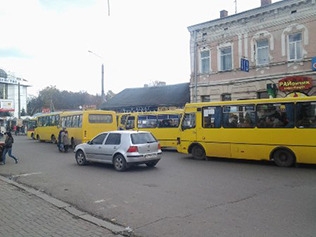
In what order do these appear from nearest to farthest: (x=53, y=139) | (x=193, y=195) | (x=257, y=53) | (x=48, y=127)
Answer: (x=193, y=195) < (x=257, y=53) < (x=53, y=139) < (x=48, y=127)

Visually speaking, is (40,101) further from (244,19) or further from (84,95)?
(244,19)

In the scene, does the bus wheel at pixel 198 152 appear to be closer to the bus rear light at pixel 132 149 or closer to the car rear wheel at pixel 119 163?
the bus rear light at pixel 132 149

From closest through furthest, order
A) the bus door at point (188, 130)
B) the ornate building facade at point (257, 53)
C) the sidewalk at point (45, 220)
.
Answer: the sidewalk at point (45, 220), the bus door at point (188, 130), the ornate building facade at point (257, 53)

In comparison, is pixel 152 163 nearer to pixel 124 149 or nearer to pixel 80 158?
pixel 124 149

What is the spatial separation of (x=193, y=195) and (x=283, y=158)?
6.49 metres

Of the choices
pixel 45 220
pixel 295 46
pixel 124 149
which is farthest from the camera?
pixel 295 46

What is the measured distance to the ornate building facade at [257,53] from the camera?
75.6ft

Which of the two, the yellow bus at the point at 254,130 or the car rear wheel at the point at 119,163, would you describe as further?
the yellow bus at the point at 254,130

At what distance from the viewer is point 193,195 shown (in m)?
8.90

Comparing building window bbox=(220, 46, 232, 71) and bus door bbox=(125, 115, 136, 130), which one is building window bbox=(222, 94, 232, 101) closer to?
building window bbox=(220, 46, 232, 71)

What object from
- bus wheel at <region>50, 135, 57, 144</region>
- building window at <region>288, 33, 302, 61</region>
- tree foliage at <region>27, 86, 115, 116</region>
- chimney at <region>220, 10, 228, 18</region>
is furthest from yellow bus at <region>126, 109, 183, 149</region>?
tree foliage at <region>27, 86, 115, 116</region>

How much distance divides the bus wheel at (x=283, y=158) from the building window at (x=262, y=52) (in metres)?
12.9

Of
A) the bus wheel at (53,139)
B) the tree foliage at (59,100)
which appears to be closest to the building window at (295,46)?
the bus wheel at (53,139)

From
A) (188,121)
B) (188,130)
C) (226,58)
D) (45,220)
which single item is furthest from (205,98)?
(45,220)
